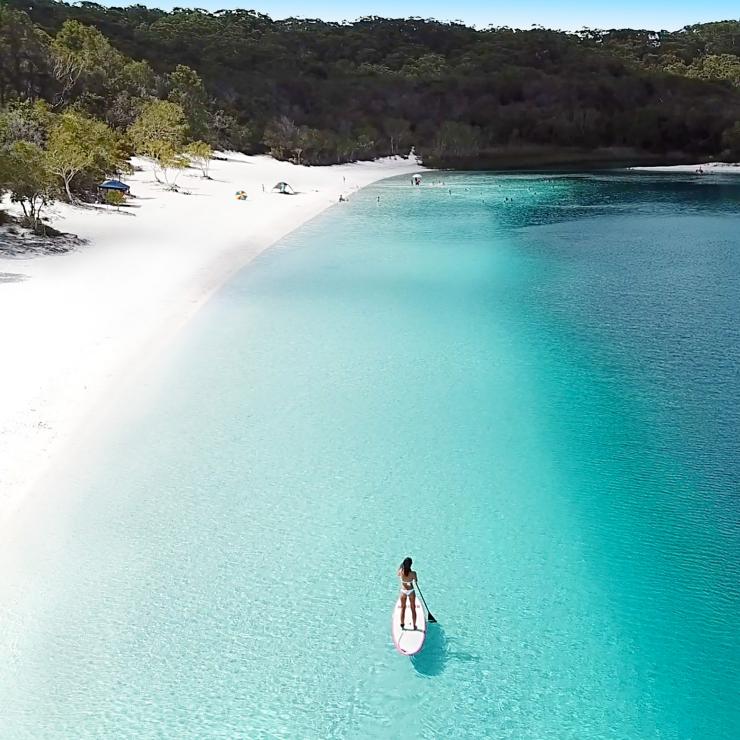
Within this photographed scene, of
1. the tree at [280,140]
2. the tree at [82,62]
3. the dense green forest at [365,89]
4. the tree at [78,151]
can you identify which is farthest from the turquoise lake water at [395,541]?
the tree at [280,140]

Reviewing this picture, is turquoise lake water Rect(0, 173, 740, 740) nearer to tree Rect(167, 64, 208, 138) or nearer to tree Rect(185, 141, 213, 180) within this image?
tree Rect(185, 141, 213, 180)

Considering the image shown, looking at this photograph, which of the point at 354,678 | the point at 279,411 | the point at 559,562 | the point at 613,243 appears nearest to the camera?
the point at 354,678

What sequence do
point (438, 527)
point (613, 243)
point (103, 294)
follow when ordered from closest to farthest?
point (438, 527) → point (103, 294) → point (613, 243)

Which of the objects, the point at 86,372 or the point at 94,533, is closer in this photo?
the point at 94,533

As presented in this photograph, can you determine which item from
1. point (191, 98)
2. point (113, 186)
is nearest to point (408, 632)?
point (113, 186)

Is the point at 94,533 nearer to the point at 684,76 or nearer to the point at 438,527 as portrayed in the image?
the point at 438,527

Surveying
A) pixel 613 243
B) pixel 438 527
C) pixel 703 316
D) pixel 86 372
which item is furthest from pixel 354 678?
pixel 613 243
